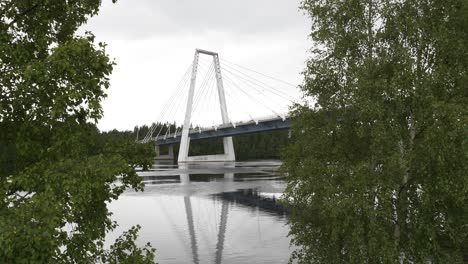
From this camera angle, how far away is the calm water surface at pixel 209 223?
23016mm

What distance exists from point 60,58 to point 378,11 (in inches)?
407

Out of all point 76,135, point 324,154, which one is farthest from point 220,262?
point 76,135

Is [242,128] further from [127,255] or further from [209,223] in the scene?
[127,255]

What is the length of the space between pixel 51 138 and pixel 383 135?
8.30 m

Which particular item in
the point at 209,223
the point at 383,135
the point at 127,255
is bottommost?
the point at 209,223

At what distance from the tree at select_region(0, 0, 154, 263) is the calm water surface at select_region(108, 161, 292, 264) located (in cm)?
900

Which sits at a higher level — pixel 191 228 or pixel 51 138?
pixel 51 138

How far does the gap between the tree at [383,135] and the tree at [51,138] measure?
6.57 metres

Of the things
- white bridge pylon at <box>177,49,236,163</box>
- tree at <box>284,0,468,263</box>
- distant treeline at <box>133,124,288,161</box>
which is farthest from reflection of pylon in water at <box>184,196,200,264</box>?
distant treeline at <box>133,124,288,161</box>

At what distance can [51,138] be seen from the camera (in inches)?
284

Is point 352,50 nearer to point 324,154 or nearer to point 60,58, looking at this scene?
point 324,154

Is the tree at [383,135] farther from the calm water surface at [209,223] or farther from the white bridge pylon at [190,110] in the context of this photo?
the white bridge pylon at [190,110]

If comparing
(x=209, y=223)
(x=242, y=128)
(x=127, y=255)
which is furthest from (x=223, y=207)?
(x=242, y=128)

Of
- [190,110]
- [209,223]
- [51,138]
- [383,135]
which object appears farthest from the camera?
[190,110]
